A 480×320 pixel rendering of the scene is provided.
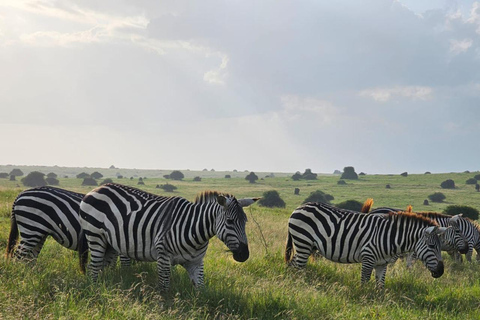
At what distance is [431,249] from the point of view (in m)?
9.12

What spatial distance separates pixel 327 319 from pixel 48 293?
429cm

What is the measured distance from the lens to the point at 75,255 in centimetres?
962

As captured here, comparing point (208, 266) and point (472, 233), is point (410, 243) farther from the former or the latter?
point (472, 233)

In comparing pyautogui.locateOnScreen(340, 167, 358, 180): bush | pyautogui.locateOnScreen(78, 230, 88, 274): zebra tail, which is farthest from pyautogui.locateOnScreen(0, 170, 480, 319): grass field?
pyautogui.locateOnScreen(340, 167, 358, 180): bush

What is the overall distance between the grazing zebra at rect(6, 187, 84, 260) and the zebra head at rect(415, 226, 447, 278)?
278 inches

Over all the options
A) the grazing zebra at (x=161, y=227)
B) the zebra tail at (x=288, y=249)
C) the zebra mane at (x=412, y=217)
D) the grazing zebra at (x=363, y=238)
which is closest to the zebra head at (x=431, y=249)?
the grazing zebra at (x=363, y=238)

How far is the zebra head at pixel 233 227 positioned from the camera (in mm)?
7023

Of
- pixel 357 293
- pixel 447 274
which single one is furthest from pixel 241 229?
pixel 447 274

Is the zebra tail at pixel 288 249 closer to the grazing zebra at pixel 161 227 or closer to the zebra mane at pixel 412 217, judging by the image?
the zebra mane at pixel 412 217

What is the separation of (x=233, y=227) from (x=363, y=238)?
13.0ft

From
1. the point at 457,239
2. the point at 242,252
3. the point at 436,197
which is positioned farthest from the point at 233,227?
the point at 436,197

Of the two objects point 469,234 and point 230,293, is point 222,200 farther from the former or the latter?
point 469,234

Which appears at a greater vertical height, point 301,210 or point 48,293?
point 301,210

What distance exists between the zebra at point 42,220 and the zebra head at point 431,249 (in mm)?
7041
